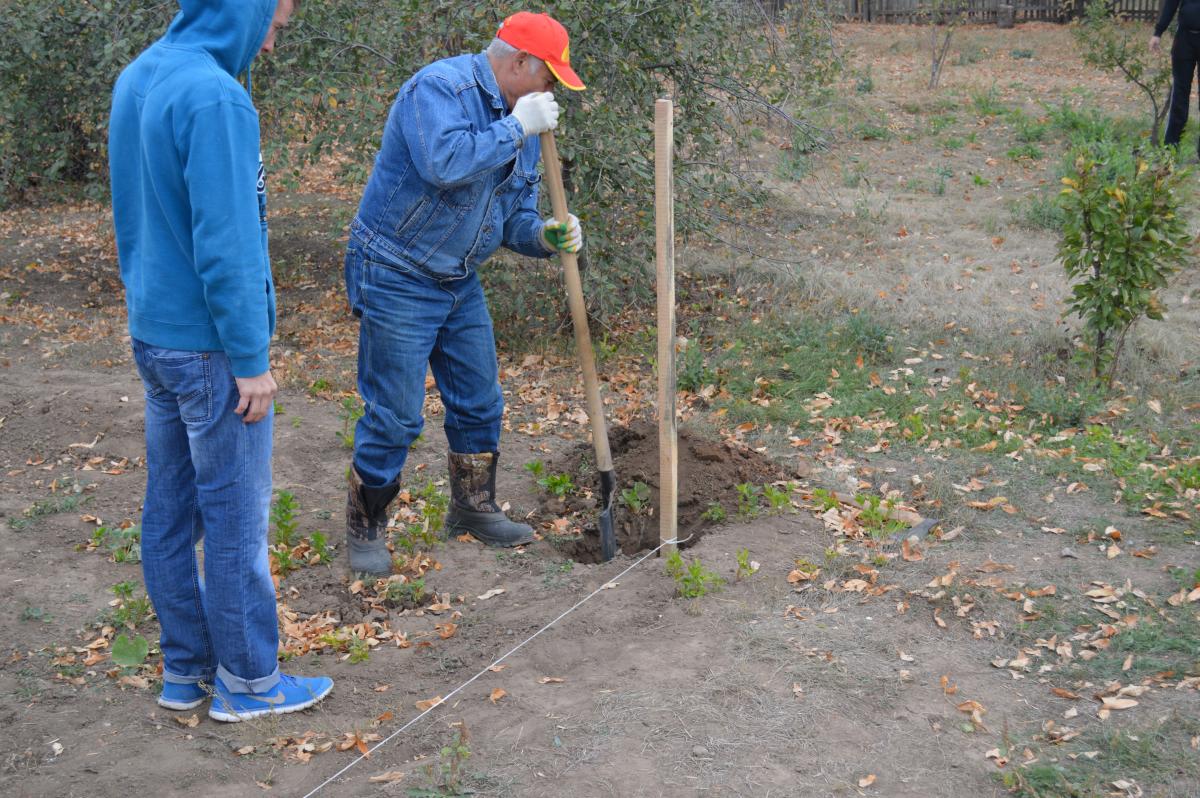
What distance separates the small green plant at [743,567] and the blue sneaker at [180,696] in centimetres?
198

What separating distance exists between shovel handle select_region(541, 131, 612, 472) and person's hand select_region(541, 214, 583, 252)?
23 mm

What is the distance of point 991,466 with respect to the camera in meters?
5.36

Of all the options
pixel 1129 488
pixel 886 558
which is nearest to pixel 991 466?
pixel 1129 488

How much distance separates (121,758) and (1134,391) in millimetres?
5405

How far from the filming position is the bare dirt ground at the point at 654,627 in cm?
324

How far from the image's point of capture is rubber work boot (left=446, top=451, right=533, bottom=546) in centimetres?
476

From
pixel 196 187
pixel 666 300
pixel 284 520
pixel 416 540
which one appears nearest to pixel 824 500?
pixel 666 300

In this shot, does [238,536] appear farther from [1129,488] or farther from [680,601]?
[1129,488]

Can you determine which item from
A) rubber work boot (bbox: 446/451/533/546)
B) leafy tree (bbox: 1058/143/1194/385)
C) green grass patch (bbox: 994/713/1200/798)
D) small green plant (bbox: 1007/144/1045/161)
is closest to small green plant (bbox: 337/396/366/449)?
rubber work boot (bbox: 446/451/533/546)

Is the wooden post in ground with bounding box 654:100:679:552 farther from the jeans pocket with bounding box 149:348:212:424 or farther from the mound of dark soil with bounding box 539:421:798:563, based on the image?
the jeans pocket with bounding box 149:348:212:424

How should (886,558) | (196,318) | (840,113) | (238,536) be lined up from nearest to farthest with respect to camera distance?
1. (196,318)
2. (238,536)
3. (886,558)
4. (840,113)

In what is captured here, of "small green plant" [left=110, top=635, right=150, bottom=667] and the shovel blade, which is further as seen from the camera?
the shovel blade

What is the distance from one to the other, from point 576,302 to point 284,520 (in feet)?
5.31

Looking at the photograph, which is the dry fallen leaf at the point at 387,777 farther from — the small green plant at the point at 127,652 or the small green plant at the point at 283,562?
the small green plant at the point at 283,562
